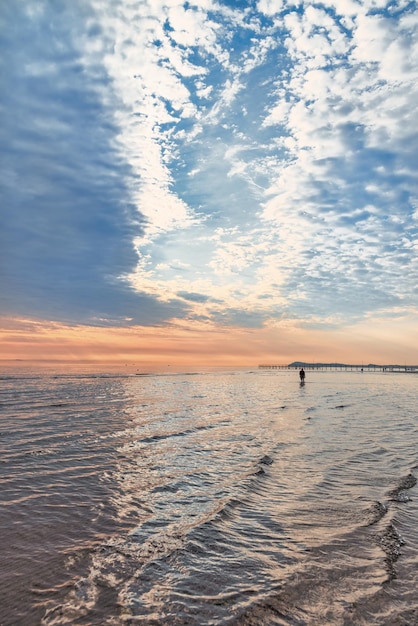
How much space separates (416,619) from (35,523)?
25.4 feet

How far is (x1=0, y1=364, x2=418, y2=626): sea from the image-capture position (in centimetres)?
580

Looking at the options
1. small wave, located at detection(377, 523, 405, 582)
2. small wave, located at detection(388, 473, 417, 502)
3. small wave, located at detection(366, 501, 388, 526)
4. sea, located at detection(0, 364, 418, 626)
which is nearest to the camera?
sea, located at detection(0, 364, 418, 626)

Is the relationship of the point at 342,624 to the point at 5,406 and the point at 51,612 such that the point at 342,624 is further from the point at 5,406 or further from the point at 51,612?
the point at 5,406

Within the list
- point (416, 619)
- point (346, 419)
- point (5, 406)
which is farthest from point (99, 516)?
point (5, 406)

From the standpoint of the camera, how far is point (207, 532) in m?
8.67

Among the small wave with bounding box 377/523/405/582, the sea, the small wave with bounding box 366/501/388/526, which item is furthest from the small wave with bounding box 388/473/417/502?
the small wave with bounding box 377/523/405/582

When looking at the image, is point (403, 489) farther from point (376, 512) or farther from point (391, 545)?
point (391, 545)

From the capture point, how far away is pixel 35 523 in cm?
889

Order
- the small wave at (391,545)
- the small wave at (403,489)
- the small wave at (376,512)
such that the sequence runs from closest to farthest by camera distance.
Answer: the small wave at (391,545) < the small wave at (376,512) < the small wave at (403,489)

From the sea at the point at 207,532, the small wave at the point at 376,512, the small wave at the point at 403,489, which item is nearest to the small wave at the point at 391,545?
the sea at the point at 207,532

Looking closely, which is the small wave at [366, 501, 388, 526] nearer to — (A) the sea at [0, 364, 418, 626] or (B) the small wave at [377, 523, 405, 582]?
(A) the sea at [0, 364, 418, 626]

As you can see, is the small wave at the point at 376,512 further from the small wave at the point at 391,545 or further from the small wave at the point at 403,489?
the small wave at the point at 403,489

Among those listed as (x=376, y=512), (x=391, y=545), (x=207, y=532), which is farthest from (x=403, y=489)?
(x=207, y=532)

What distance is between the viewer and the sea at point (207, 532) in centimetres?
580
